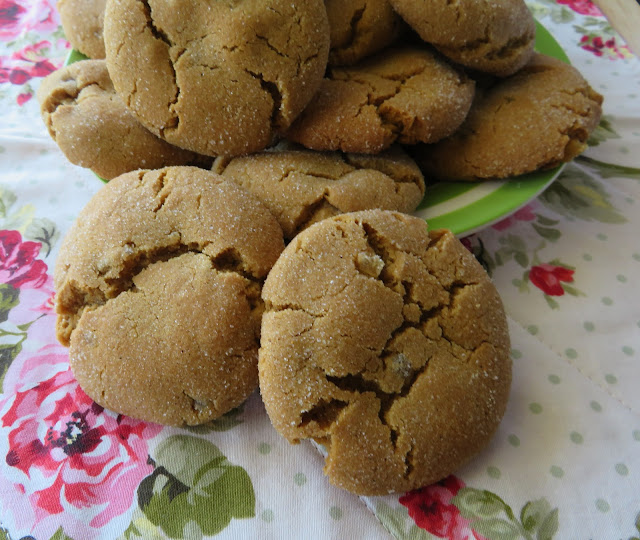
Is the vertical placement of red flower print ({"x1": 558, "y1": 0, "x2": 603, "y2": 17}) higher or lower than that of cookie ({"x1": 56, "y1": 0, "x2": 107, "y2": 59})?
lower

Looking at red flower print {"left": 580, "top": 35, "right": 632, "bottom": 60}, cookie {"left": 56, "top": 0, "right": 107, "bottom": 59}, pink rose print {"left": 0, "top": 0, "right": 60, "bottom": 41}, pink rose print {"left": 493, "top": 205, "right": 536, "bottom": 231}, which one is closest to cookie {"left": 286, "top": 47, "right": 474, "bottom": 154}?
pink rose print {"left": 493, "top": 205, "right": 536, "bottom": 231}

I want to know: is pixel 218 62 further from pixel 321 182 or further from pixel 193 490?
pixel 193 490

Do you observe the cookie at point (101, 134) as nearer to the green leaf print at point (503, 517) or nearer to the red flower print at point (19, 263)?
the red flower print at point (19, 263)

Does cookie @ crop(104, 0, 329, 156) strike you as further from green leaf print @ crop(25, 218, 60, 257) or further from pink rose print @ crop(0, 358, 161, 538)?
pink rose print @ crop(0, 358, 161, 538)

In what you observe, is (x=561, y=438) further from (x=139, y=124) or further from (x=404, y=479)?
(x=139, y=124)

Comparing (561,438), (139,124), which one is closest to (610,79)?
(561,438)

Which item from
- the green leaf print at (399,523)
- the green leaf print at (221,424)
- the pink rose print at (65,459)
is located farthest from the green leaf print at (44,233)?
the green leaf print at (399,523)
